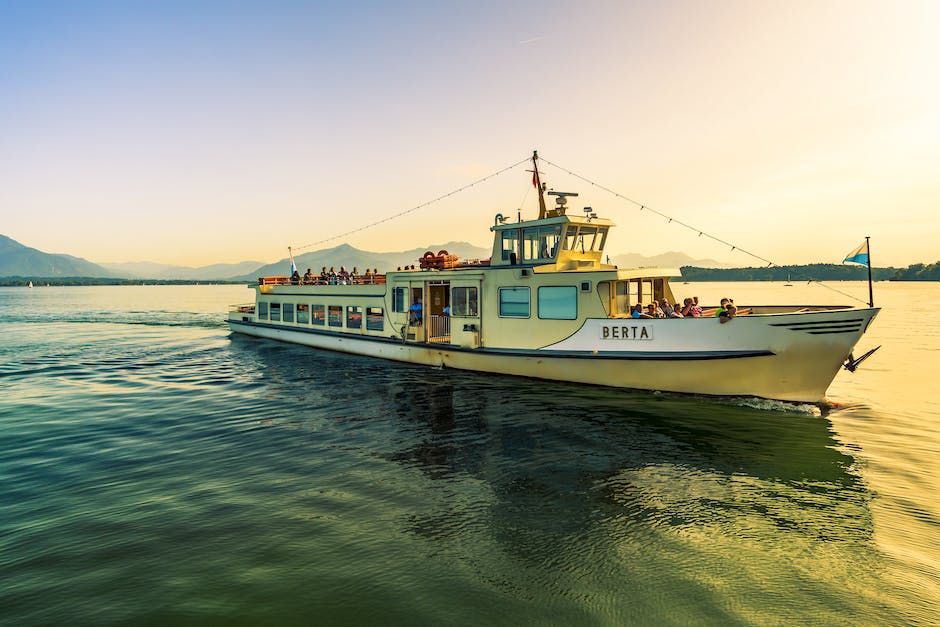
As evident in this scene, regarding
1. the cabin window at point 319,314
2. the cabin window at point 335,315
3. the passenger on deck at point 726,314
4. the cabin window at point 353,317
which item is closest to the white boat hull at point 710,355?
the passenger on deck at point 726,314

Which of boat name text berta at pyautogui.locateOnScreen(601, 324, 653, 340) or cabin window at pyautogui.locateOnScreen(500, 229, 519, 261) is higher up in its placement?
cabin window at pyautogui.locateOnScreen(500, 229, 519, 261)

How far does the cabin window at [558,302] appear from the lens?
51.2 feet

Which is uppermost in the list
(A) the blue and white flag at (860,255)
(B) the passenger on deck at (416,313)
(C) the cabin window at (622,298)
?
(A) the blue and white flag at (860,255)

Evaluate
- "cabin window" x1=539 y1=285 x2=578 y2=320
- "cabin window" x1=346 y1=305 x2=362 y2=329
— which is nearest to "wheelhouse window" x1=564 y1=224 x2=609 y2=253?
"cabin window" x1=539 y1=285 x2=578 y2=320

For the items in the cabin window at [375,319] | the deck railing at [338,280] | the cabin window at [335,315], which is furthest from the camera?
the cabin window at [335,315]

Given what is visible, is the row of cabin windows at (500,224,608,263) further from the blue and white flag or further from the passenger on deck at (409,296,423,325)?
the blue and white flag

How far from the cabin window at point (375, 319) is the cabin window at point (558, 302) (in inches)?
352

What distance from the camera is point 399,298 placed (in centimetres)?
2125

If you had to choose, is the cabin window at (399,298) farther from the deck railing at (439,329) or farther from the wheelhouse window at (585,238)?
the wheelhouse window at (585,238)

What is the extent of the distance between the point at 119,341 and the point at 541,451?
31.7 meters

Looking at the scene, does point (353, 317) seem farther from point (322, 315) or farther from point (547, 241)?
point (547, 241)

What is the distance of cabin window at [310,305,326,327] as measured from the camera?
85.8 feet

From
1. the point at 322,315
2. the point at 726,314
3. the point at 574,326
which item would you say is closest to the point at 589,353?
the point at 574,326

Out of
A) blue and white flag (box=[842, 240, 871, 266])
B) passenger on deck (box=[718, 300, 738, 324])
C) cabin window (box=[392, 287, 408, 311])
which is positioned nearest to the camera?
blue and white flag (box=[842, 240, 871, 266])
